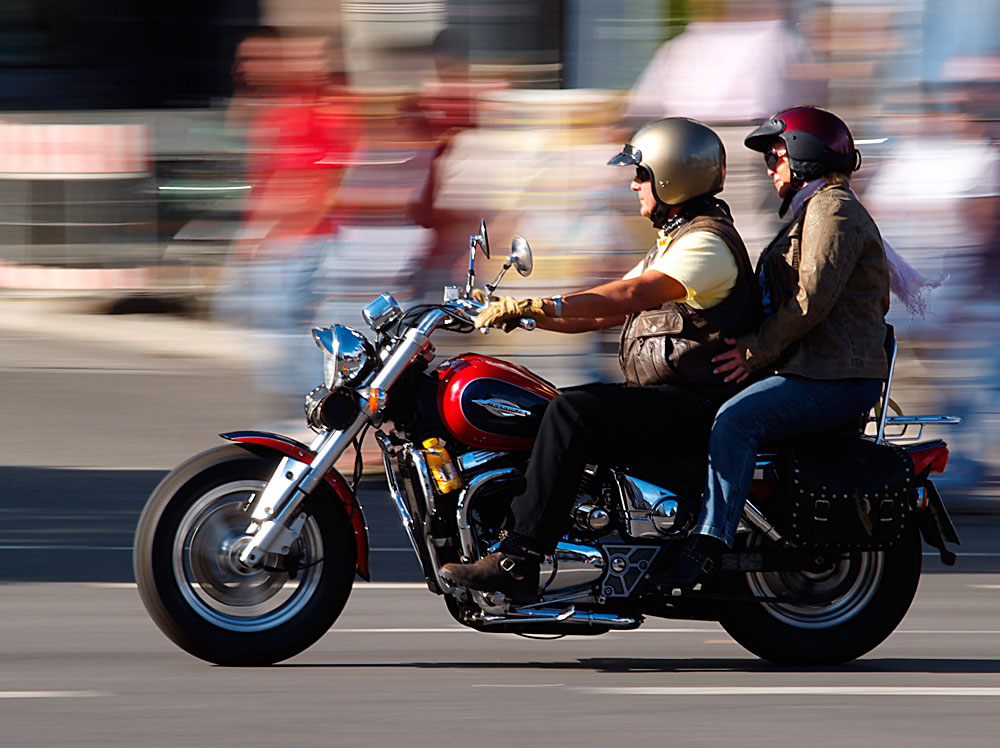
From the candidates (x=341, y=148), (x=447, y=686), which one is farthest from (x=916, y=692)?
(x=341, y=148)

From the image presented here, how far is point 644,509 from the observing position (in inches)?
224

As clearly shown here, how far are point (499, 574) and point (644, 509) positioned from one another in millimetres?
530

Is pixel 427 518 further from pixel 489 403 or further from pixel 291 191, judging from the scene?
pixel 291 191

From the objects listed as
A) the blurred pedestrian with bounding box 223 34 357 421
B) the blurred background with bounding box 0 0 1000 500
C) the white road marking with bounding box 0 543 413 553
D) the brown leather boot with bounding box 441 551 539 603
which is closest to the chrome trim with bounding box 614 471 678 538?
the brown leather boot with bounding box 441 551 539 603

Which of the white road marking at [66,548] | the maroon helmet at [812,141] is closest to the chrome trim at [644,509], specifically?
the maroon helmet at [812,141]

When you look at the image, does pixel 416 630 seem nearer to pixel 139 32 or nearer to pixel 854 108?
pixel 854 108

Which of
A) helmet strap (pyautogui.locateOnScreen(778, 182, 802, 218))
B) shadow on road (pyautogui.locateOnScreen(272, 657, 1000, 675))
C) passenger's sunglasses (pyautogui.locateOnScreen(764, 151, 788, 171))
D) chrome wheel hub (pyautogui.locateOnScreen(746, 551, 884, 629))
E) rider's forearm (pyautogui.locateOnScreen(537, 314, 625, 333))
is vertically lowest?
shadow on road (pyautogui.locateOnScreen(272, 657, 1000, 675))

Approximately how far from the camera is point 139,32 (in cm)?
1983

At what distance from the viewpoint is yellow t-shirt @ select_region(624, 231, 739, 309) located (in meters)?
5.55

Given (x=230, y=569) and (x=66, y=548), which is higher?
(x=230, y=569)

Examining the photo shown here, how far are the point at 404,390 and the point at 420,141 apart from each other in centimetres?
468

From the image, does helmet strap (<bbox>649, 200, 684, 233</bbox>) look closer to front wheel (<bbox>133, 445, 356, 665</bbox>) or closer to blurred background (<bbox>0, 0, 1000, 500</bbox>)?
front wheel (<bbox>133, 445, 356, 665</bbox>)

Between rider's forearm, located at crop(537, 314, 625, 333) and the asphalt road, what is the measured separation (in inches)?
44.4

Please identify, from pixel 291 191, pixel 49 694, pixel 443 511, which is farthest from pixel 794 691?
pixel 291 191
